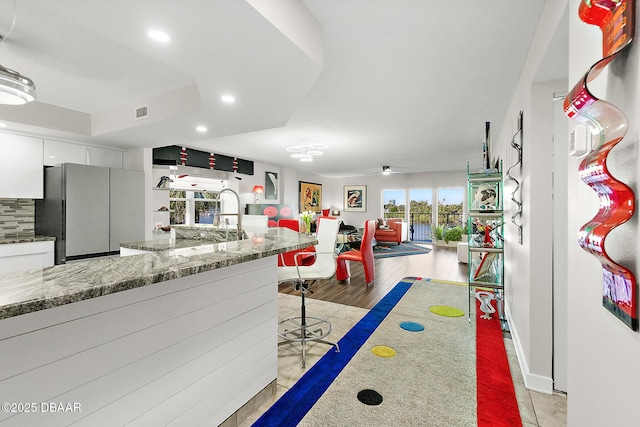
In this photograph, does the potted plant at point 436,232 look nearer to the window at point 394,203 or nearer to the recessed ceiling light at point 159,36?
the window at point 394,203

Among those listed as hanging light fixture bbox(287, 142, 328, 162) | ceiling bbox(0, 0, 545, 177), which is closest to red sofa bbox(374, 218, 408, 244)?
hanging light fixture bbox(287, 142, 328, 162)

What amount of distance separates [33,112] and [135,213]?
61.6 inches

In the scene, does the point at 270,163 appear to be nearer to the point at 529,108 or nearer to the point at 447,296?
the point at 447,296

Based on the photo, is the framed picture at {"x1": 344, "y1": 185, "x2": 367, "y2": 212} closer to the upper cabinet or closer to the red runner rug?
the upper cabinet

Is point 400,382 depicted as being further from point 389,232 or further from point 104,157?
point 389,232

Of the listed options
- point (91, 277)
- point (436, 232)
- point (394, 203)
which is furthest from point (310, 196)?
point (91, 277)

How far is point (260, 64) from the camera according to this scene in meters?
1.87

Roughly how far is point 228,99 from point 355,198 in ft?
29.0

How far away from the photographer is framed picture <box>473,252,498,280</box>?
125 inches

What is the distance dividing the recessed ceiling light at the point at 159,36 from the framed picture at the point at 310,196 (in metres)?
7.68

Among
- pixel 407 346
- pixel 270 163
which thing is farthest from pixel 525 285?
pixel 270 163

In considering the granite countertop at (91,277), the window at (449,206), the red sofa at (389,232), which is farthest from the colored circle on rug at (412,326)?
the window at (449,206)

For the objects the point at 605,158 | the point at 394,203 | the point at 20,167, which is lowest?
the point at 605,158

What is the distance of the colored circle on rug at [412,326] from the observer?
288 cm
